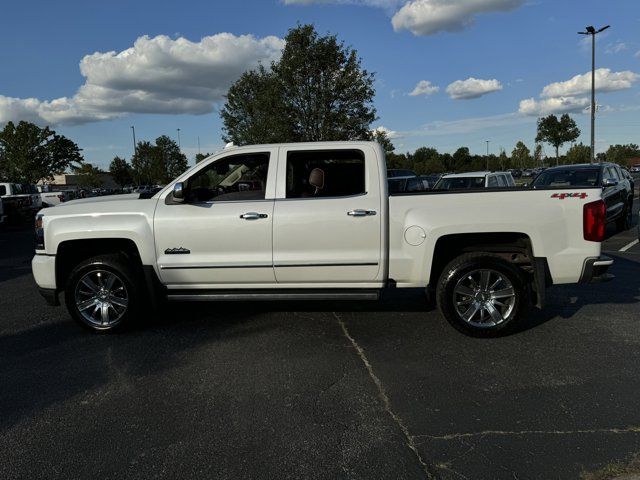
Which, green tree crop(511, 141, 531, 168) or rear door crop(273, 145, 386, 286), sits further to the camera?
green tree crop(511, 141, 531, 168)

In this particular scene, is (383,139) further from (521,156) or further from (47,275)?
(521,156)

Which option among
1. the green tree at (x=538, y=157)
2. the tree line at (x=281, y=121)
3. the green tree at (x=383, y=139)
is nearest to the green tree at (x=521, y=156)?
the green tree at (x=538, y=157)

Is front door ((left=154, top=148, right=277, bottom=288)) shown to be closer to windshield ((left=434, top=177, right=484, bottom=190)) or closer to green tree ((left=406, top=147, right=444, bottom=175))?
windshield ((left=434, top=177, right=484, bottom=190))

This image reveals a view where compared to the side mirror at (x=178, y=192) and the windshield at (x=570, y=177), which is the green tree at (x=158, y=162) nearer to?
the windshield at (x=570, y=177)

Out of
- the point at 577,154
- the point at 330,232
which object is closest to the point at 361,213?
the point at 330,232

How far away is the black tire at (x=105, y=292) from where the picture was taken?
5258 millimetres

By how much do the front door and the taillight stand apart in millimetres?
2975

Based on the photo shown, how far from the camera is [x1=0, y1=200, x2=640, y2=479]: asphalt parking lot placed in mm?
2982

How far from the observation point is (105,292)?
5352mm

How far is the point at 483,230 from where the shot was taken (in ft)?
15.9

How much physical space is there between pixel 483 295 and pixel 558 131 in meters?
63.7

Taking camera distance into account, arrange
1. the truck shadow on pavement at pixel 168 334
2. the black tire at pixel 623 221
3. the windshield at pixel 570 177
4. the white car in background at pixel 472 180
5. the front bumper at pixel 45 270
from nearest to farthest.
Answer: the truck shadow on pavement at pixel 168 334 < the front bumper at pixel 45 270 < the windshield at pixel 570 177 < the black tire at pixel 623 221 < the white car in background at pixel 472 180

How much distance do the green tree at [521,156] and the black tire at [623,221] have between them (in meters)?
94.1

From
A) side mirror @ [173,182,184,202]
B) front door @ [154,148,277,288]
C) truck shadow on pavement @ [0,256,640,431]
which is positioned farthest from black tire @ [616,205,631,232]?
side mirror @ [173,182,184,202]
